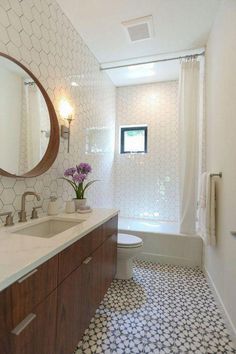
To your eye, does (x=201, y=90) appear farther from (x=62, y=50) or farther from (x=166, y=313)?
(x=166, y=313)

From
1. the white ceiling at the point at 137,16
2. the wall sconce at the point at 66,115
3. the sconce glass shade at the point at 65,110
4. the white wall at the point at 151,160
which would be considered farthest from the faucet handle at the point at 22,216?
the white wall at the point at 151,160

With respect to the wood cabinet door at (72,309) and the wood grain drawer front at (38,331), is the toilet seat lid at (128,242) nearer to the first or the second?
Result: the wood cabinet door at (72,309)

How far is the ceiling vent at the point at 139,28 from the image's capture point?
2.03 m

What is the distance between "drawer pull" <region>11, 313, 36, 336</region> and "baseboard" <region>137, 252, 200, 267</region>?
79.3 inches

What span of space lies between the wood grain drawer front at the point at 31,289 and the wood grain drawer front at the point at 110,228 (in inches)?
29.1

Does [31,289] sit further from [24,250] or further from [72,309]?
[72,309]

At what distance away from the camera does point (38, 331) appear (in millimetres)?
855

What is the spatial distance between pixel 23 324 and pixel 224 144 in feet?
5.87

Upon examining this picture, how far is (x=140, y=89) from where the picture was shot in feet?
11.6

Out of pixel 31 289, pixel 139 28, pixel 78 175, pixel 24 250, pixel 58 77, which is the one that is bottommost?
pixel 31 289

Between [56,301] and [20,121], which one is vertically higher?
[20,121]

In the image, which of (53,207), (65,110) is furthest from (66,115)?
(53,207)

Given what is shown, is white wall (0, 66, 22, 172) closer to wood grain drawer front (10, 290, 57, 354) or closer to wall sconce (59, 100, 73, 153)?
wall sconce (59, 100, 73, 153)

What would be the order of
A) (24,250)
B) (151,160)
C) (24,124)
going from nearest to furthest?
(24,250) < (24,124) < (151,160)
